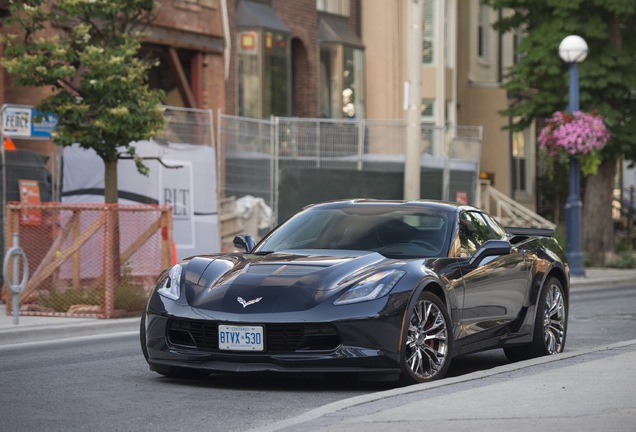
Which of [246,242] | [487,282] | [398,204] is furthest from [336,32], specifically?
[487,282]

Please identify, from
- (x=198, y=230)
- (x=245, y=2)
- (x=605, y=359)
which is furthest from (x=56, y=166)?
(x=605, y=359)

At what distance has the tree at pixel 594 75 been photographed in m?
34.2

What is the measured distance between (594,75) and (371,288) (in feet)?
83.1

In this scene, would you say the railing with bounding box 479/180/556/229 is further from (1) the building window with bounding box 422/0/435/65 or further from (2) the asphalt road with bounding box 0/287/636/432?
(2) the asphalt road with bounding box 0/287/636/432

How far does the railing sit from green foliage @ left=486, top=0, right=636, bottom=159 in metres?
2.57

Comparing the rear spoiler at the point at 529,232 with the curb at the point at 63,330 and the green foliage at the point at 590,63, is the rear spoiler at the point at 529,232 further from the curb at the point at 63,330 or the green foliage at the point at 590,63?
the green foliage at the point at 590,63

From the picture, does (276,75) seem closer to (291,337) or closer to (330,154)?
(330,154)

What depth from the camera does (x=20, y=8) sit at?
19719 millimetres

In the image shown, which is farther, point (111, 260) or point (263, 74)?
point (263, 74)

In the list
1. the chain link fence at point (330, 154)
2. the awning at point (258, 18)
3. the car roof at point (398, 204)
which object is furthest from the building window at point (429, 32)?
the car roof at point (398, 204)

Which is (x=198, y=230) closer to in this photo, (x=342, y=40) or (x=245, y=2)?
(x=245, y=2)

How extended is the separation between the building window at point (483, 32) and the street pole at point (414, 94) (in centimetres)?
2077

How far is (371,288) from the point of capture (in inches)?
384

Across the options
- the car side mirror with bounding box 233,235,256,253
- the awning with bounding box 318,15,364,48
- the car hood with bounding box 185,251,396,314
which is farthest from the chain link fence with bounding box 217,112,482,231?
the car hood with bounding box 185,251,396,314
